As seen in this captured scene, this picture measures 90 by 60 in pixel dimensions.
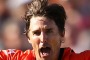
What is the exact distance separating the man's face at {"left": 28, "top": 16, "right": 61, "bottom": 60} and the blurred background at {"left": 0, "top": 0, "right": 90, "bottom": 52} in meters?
1.30

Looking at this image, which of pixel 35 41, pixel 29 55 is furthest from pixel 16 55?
pixel 35 41

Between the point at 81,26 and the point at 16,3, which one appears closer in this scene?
the point at 81,26

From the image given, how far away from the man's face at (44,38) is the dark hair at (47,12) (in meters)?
0.05

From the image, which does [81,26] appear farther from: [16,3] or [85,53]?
[85,53]

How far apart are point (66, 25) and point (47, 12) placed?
1497 mm

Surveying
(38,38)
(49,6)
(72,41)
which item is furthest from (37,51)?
(72,41)

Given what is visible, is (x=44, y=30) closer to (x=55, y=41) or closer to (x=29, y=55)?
(x=55, y=41)

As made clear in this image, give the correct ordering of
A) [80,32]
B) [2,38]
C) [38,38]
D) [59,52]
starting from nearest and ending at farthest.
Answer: [38,38]
[59,52]
[80,32]
[2,38]

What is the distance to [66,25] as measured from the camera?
436 centimetres

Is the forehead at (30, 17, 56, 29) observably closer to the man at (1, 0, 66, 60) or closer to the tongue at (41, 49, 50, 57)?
the man at (1, 0, 66, 60)

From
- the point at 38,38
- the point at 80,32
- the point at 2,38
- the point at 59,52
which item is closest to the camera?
the point at 38,38

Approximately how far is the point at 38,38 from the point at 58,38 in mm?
199

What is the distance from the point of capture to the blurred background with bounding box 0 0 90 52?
4.27 m

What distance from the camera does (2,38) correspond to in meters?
4.59
